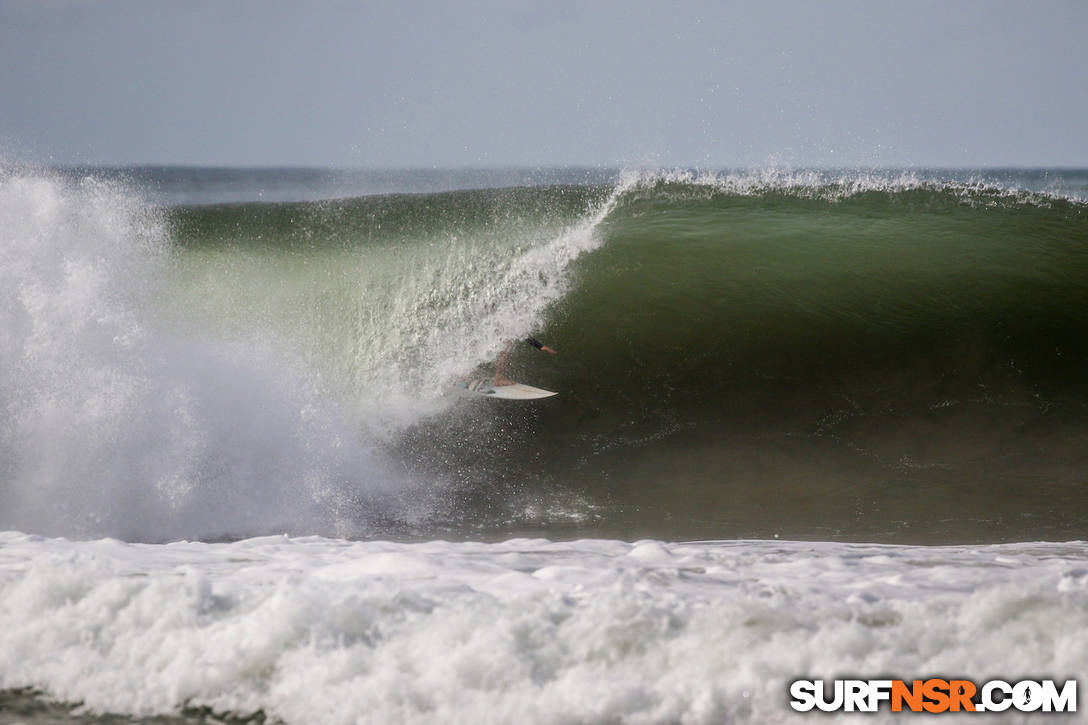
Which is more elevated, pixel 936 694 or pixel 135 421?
pixel 135 421

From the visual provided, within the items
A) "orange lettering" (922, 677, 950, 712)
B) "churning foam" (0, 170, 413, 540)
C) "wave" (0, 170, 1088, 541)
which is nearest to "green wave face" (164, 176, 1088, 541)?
"wave" (0, 170, 1088, 541)

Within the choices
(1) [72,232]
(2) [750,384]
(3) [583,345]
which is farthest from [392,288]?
(2) [750,384]

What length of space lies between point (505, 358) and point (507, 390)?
1.31 ft

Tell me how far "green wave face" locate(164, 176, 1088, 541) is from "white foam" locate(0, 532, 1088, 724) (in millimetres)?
1521

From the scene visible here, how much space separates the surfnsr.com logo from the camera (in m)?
2.43

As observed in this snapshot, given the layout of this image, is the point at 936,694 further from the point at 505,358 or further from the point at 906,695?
the point at 505,358

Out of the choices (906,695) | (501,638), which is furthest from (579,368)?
(906,695)

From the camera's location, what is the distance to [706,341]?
270 inches

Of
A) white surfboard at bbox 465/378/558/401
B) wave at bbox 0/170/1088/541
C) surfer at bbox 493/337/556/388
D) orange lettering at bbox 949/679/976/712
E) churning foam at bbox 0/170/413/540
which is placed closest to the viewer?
orange lettering at bbox 949/679/976/712

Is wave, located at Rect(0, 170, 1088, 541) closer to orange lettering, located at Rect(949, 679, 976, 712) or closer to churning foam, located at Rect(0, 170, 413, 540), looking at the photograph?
churning foam, located at Rect(0, 170, 413, 540)

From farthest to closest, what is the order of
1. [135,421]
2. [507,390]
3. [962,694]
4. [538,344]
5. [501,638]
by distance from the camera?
[538,344] < [507,390] < [135,421] < [501,638] < [962,694]

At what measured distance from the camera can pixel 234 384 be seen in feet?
18.8

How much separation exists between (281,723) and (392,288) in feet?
17.4

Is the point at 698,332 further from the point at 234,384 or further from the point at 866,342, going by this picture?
the point at 234,384
